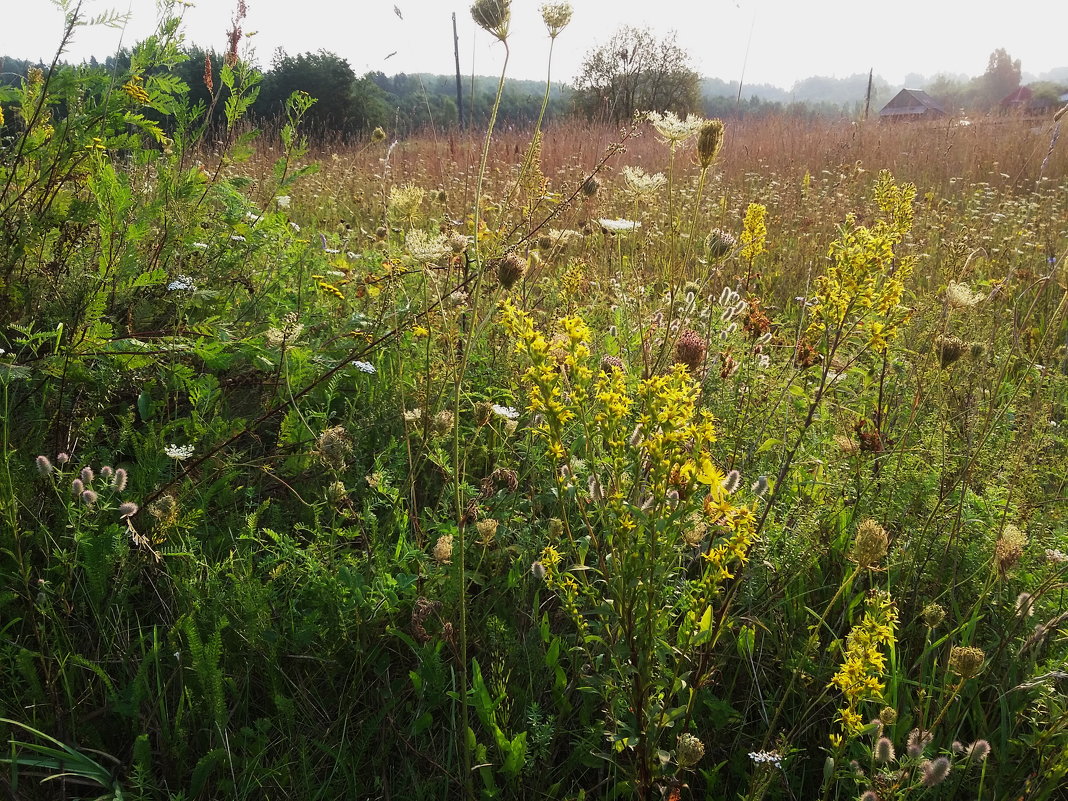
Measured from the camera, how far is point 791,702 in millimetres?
1409

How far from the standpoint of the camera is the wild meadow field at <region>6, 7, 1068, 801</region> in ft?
3.69

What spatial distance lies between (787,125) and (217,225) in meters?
10.8

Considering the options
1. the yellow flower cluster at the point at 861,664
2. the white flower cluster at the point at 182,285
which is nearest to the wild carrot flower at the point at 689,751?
the yellow flower cluster at the point at 861,664

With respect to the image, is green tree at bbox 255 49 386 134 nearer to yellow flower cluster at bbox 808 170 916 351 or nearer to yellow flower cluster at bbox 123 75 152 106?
yellow flower cluster at bbox 123 75 152 106

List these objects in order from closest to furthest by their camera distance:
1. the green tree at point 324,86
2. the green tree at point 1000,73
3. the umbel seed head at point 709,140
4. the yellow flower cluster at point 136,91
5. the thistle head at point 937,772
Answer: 1. the thistle head at point 937,772
2. the umbel seed head at point 709,140
3. the yellow flower cluster at point 136,91
4. the green tree at point 324,86
5. the green tree at point 1000,73

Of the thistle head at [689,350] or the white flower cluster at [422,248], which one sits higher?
the white flower cluster at [422,248]

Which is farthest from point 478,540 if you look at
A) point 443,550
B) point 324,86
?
point 324,86

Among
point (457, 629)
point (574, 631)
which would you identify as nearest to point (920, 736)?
point (574, 631)

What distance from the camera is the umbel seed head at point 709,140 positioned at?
1737 mm

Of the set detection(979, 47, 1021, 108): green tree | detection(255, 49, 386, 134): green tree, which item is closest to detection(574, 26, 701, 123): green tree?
detection(255, 49, 386, 134): green tree

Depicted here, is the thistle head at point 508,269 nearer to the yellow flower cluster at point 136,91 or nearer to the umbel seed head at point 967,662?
the umbel seed head at point 967,662

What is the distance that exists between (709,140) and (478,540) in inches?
47.3

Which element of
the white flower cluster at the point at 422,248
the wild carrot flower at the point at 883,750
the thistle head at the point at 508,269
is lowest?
the wild carrot flower at the point at 883,750

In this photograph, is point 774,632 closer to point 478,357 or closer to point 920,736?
point 920,736
